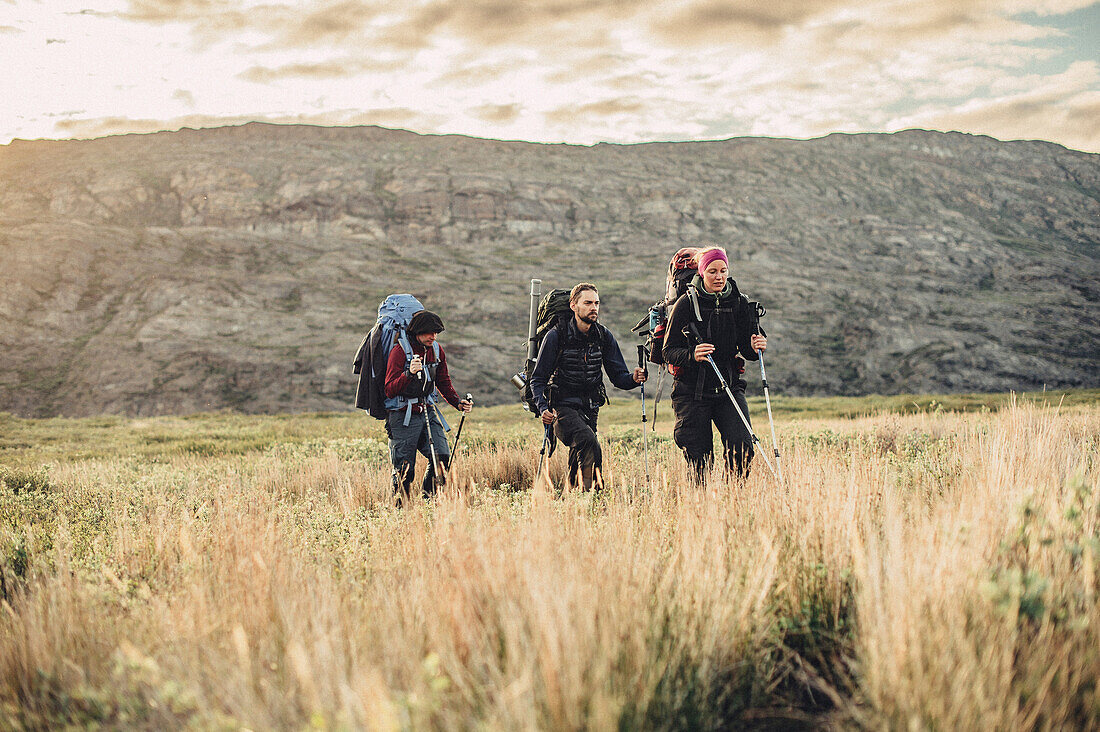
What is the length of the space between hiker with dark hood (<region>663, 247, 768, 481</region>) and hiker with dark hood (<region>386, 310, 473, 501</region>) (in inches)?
88.4

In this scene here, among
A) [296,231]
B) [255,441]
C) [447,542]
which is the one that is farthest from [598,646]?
[296,231]

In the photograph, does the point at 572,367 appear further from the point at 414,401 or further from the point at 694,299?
the point at 414,401

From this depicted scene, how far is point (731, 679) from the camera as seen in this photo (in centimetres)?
278

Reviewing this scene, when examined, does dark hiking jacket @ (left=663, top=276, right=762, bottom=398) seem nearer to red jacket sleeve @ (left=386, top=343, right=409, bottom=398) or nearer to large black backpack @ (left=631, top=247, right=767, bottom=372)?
large black backpack @ (left=631, top=247, right=767, bottom=372)

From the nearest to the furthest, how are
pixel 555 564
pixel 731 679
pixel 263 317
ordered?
pixel 731 679 < pixel 555 564 < pixel 263 317

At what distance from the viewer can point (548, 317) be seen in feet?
24.8

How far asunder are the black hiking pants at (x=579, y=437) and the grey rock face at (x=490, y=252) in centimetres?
4228

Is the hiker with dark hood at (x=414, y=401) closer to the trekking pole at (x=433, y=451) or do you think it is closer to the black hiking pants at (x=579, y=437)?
the trekking pole at (x=433, y=451)

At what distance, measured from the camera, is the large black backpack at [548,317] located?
7.38m

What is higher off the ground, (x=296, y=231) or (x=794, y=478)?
(x=296, y=231)

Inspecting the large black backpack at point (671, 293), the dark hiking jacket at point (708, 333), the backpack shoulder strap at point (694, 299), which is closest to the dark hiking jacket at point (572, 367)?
the large black backpack at point (671, 293)

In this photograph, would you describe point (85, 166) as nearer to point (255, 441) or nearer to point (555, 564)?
point (255, 441)

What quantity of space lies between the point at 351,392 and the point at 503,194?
50.8m

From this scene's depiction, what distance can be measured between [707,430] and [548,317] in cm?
213
